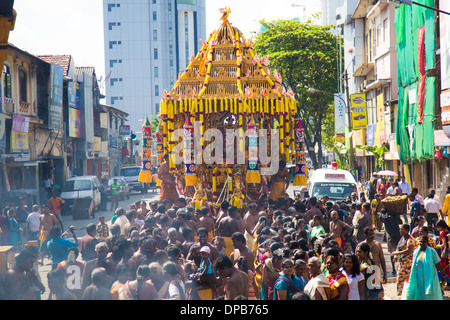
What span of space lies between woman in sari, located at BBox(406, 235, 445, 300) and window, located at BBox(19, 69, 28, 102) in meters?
22.6

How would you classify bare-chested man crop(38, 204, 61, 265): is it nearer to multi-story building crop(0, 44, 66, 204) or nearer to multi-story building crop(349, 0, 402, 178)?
multi-story building crop(0, 44, 66, 204)

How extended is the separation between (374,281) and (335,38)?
3633 centimetres

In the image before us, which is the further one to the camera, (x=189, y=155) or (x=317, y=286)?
(x=189, y=155)

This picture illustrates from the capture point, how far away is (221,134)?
50.1 feet

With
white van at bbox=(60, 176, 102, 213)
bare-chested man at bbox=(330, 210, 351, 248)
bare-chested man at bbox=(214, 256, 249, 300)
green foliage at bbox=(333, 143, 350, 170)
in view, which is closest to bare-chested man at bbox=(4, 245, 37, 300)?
bare-chested man at bbox=(214, 256, 249, 300)

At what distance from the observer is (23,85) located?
26969 millimetres

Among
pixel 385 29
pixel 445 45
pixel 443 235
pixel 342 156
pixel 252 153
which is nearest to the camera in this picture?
pixel 443 235

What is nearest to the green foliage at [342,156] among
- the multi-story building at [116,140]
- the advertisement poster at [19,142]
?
the multi-story building at [116,140]

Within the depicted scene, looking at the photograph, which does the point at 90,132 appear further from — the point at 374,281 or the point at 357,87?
the point at 374,281

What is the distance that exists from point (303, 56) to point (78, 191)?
19722mm

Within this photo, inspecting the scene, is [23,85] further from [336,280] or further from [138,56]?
[138,56]

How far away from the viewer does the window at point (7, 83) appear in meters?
24.4

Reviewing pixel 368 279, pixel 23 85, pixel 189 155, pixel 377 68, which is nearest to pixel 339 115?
pixel 377 68
